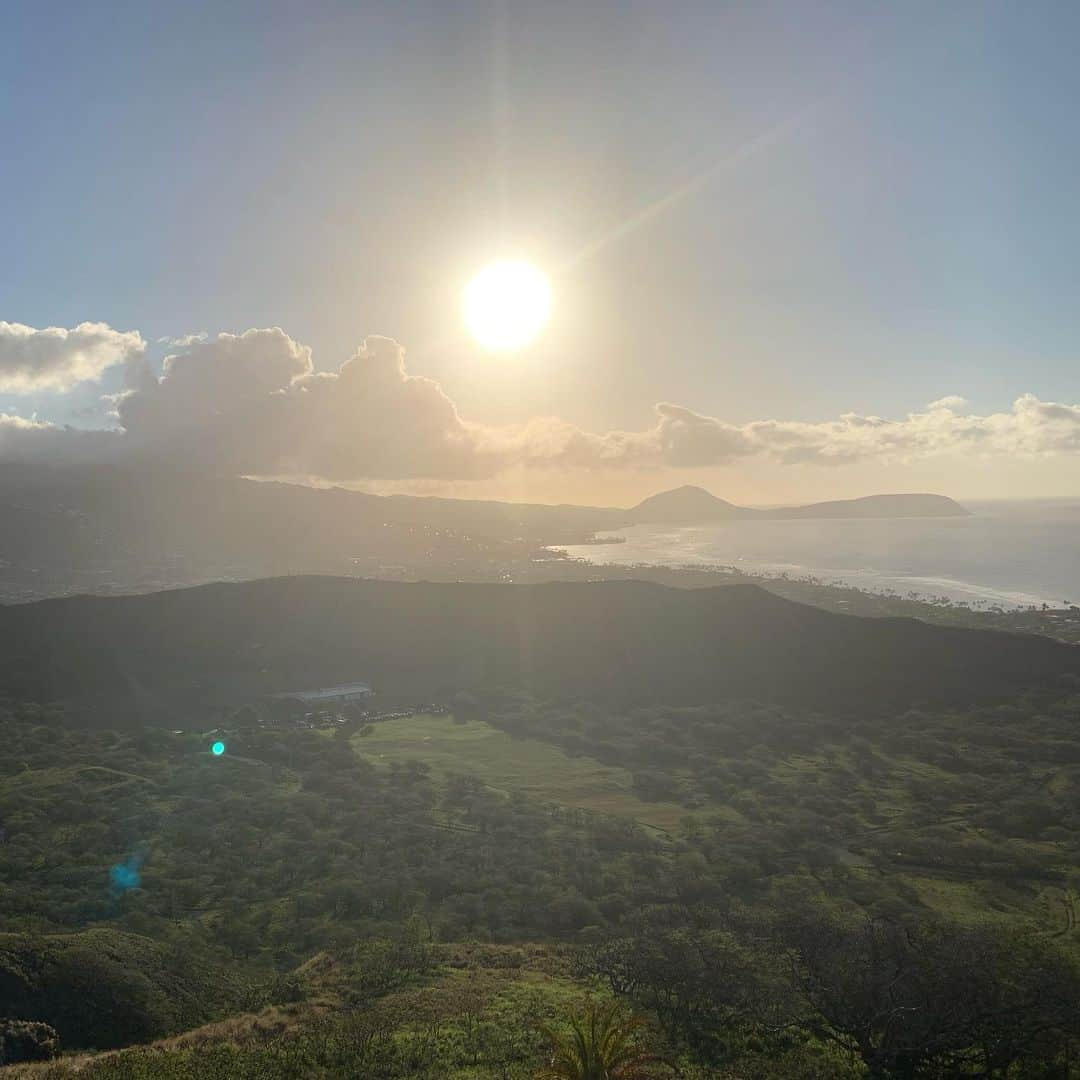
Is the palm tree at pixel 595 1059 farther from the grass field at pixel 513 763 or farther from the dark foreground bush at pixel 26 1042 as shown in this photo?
the grass field at pixel 513 763

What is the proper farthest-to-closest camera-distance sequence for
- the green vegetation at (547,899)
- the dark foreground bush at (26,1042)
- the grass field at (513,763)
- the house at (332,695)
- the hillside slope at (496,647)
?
the house at (332,695) → the hillside slope at (496,647) → the grass field at (513,763) → the green vegetation at (547,899) → the dark foreground bush at (26,1042)

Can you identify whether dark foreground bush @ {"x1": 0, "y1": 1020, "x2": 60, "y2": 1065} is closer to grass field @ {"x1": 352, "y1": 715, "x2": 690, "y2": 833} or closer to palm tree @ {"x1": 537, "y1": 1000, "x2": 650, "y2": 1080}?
palm tree @ {"x1": 537, "y1": 1000, "x2": 650, "y2": 1080}

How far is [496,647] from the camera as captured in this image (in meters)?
84.2

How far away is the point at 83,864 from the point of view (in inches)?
1329

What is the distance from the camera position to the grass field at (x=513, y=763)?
1818 inches

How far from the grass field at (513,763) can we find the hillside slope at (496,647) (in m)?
12.8

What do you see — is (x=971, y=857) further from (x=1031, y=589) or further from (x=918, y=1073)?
(x=1031, y=589)

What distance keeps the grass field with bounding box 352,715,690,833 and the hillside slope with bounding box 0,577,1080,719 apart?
1283 cm

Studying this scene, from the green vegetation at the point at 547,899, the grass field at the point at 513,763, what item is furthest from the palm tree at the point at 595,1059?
the grass field at the point at 513,763

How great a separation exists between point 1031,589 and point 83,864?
173021mm

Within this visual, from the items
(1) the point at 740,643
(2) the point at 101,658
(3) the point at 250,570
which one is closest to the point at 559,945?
(1) the point at 740,643

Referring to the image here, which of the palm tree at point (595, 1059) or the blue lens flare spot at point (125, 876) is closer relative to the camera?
the palm tree at point (595, 1059)

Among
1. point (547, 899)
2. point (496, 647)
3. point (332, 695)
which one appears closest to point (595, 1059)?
point (547, 899)

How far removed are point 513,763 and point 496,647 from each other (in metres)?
30.5
